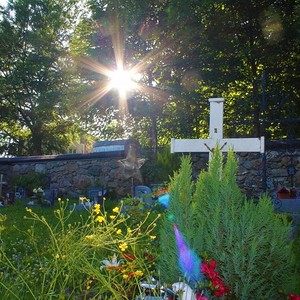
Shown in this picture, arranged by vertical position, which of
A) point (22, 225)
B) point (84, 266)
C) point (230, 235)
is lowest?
point (22, 225)

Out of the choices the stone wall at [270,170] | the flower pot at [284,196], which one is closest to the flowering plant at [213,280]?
the flower pot at [284,196]

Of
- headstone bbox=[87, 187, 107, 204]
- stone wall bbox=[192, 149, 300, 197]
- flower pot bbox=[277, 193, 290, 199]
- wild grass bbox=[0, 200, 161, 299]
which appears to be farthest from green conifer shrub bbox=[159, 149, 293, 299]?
headstone bbox=[87, 187, 107, 204]

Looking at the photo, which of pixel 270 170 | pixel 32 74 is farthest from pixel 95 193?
pixel 32 74

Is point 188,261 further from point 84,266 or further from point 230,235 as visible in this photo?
point 84,266

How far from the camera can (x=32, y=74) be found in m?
24.8

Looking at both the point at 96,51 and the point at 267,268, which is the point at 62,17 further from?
the point at 267,268

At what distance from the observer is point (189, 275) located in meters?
2.95

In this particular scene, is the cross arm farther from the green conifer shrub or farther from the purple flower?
the purple flower

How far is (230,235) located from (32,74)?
75.6 ft

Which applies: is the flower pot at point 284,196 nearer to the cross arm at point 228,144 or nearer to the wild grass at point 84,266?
the cross arm at point 228,144

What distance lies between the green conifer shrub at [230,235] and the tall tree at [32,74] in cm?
2115

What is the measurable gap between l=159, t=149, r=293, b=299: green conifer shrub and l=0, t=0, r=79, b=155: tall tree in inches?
833

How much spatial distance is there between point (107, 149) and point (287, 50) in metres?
6.50

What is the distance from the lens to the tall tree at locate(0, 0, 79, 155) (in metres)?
24.3
